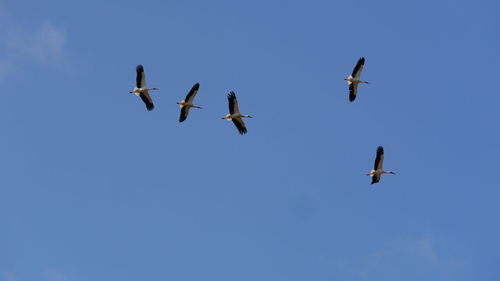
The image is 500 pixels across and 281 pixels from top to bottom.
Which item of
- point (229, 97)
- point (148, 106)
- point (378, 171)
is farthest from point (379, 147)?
point (148, 106)

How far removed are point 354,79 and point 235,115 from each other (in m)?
9.38

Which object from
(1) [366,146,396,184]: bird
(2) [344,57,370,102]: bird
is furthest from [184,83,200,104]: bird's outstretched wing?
(1) [366,146,396,184]: bird

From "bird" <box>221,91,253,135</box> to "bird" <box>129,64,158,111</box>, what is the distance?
206 inches

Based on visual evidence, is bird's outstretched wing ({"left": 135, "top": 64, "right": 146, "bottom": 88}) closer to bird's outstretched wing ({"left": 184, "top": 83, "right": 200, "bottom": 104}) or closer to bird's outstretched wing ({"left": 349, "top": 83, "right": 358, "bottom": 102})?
bird's outstretched wing ({"left": 184, "top": 83, "right": 200, "bottom": 104})

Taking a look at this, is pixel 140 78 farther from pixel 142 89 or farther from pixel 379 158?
pixel 379 158

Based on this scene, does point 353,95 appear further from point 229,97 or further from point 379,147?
point 229,97

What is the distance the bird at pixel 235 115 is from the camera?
61.1m

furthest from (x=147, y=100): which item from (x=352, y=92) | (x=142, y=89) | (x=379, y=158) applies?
(x=379, y=158)

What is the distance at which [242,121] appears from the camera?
205 feet

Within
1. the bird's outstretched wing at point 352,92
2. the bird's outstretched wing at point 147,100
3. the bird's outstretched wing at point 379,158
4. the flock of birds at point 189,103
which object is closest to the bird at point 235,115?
the flock of birds at point 189,103

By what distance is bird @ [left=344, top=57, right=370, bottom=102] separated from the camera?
65.1m

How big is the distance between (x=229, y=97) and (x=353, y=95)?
9.79 metres

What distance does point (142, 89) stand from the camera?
2431 inches

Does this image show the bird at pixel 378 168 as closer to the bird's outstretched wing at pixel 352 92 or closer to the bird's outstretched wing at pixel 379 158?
the bird's outstretched wing at pixel 379 158
